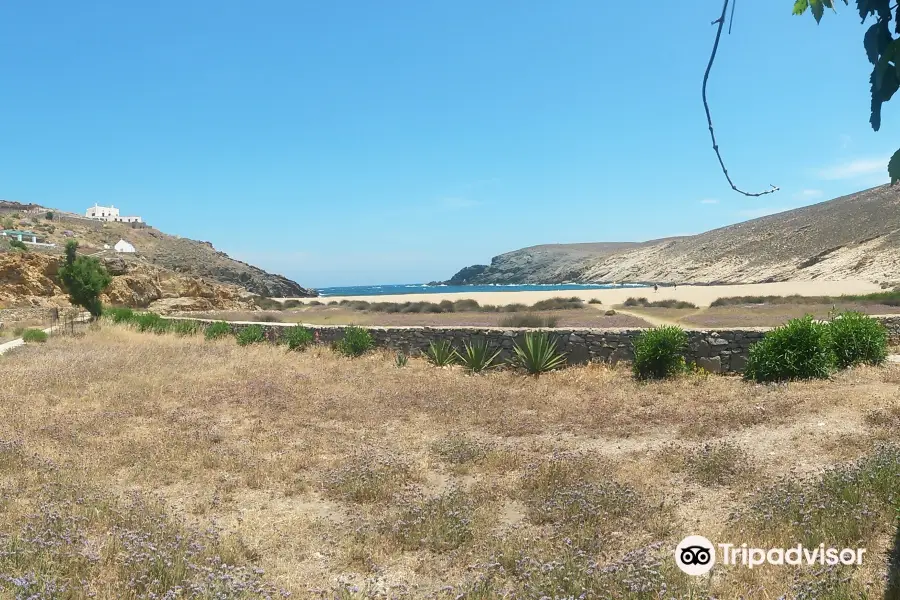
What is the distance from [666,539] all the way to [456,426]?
429 cm

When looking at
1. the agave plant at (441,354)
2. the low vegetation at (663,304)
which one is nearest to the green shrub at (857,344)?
the agave plant at (441,354)

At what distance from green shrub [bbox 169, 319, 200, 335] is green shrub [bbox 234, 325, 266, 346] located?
2.50m

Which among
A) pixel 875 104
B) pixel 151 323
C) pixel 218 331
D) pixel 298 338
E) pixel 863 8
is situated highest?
pixel 863 8

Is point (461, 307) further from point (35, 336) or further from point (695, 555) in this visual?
point (695, 555)

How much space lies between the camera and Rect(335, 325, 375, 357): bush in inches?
586

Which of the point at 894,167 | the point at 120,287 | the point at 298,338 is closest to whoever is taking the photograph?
the point at 894,167

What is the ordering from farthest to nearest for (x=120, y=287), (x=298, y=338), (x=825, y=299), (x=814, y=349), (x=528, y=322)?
(x=825, y=299) → (x=120, y=287) → (x=528, y=322) → (x=298, y=338) → (x=814, y=349)

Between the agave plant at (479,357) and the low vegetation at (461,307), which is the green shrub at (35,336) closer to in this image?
the agave plant at (479,357)

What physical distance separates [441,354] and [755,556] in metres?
9.97

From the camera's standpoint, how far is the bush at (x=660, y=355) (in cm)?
1103

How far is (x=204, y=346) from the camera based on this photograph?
16.0 m

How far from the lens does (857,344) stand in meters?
10.8

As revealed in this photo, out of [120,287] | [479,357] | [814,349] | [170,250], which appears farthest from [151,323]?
[170,250]

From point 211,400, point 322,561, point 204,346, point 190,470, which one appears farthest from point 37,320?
point 322,561
